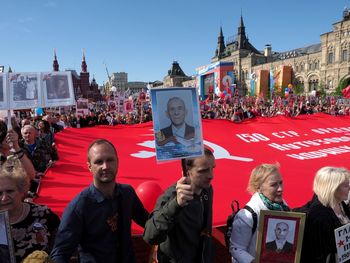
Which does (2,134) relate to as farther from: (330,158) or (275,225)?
(330,158)

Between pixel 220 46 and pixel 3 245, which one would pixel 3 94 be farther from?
pixel 220 46

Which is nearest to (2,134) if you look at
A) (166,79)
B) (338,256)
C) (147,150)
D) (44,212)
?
(44,212)

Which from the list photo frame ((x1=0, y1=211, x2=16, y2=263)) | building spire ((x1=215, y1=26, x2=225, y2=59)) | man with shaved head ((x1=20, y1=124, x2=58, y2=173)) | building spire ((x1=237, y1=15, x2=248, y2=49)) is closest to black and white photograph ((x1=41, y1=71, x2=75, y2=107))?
man with shaved head ((x1=20, y1=124, x2=58, y2=173))

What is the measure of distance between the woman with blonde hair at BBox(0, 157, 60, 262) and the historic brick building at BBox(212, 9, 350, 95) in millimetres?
64667

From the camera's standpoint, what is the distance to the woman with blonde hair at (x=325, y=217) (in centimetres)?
236

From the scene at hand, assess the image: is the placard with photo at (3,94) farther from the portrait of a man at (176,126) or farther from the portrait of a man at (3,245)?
the portrait of a man at (176,126)

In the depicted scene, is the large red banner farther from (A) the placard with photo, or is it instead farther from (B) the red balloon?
(A) the placard with photo

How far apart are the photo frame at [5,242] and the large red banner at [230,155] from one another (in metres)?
1.51

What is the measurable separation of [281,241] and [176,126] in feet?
3.74

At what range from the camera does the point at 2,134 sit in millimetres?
3596

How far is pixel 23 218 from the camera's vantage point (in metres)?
2.06

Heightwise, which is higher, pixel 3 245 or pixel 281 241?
pixel 3 245

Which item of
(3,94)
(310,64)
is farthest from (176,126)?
(310,64)

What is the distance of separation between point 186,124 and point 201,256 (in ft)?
3.15
